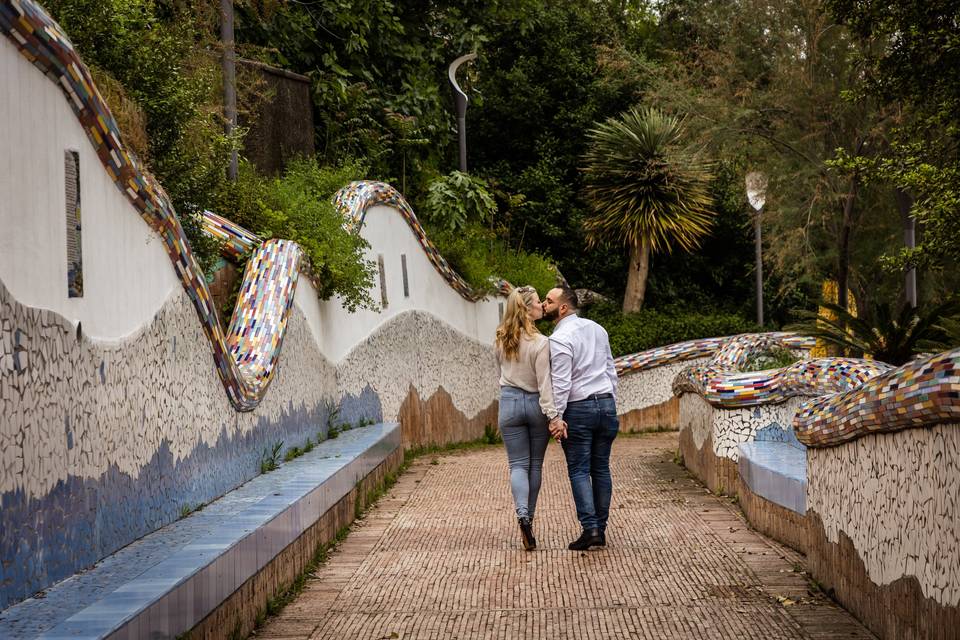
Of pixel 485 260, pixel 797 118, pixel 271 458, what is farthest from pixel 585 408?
pixel 485 260

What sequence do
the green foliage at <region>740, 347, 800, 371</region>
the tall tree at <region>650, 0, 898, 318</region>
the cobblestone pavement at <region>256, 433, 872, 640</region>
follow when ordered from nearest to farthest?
1. the cobblestone pavement at <region>256, 433, 872, 640</region>
2. the green foliage at <region>740, 347, 800, 371</region>
3. the tall tree at <region>650, 0, 898, 318</region>

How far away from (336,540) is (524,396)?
163cm

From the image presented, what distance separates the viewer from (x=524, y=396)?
7754mm

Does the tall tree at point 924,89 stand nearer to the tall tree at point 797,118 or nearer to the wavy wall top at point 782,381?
the wavy wall top at point 782,381

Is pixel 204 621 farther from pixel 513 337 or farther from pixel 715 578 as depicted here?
pixel 513 337

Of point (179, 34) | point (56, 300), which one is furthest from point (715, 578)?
point (179, 34)

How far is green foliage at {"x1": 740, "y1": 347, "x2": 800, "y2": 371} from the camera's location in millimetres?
13023

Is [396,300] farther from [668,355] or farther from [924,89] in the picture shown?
[668,355]

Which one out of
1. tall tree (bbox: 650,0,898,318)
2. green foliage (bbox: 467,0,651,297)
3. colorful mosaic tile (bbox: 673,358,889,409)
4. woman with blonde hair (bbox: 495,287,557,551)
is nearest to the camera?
woman with blonde hair (bbox: 495,287,557,551)

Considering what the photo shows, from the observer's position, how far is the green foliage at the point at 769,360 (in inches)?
513

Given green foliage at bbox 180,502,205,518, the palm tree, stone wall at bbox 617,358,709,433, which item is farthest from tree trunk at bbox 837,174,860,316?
green foliage at bbox 180,502,205,518

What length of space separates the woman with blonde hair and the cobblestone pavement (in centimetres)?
52

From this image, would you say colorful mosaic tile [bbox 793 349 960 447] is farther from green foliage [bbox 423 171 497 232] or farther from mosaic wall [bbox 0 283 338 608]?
green foliage [bbox 423 171 497 232]

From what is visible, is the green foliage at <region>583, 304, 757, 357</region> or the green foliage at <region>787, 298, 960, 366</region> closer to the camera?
the green foliage at <region>787, 298, 960, 366</region>
